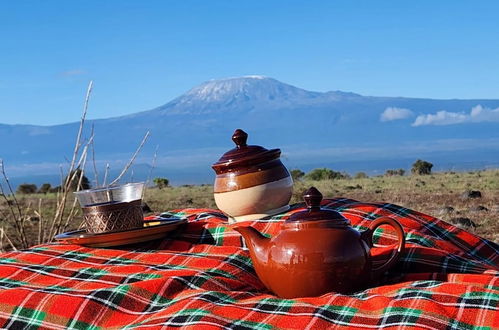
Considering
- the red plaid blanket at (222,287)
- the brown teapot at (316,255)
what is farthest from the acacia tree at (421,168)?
the brown teapot at (316,255)

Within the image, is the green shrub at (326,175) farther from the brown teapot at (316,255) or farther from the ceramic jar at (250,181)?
the brown teapot at (316,255)

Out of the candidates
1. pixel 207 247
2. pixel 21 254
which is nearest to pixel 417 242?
pixel 207 247

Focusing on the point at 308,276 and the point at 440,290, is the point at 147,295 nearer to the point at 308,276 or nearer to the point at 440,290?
the point at 308,276

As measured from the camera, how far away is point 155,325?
2.20 m

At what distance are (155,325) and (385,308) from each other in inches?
25.8

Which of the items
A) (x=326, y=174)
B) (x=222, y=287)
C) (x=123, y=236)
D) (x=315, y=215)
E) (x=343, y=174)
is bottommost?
(x=343, y=174)

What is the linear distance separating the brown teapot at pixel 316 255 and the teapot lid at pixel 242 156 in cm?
64

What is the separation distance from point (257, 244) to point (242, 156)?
2.03 feet

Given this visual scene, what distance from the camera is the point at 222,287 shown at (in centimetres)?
258

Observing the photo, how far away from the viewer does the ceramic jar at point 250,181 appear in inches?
120

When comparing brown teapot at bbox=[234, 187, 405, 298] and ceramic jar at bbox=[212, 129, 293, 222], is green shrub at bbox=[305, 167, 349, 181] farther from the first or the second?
brown teapot at bbox=[234, 187, 405, 298]

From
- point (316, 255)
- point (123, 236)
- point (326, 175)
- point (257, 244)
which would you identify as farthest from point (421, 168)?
point (316, 255)

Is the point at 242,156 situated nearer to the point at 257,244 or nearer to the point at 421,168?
the point at 257,244

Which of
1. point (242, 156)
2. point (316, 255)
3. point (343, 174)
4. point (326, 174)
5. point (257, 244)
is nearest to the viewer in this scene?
point (316, 255)
